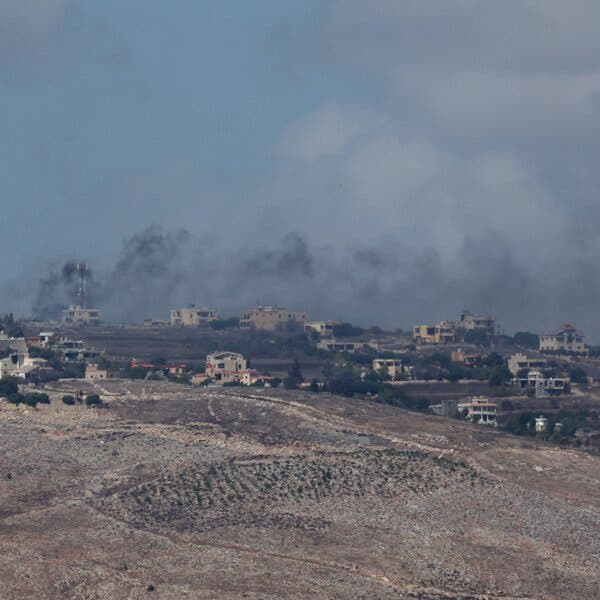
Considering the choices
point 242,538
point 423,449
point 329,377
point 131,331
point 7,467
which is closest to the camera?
point 242,538

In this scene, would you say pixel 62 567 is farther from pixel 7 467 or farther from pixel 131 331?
pixel 131 331

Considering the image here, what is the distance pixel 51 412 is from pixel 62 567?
1339 inches

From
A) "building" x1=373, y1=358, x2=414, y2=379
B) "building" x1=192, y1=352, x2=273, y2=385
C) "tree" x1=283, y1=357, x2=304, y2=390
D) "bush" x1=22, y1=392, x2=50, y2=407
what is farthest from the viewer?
"building" x1=373, y1=358, x2=414, y2=379

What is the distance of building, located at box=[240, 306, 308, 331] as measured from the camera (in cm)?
17012

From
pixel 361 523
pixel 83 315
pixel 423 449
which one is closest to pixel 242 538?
pixel 361 523

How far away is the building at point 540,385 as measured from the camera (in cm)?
13274

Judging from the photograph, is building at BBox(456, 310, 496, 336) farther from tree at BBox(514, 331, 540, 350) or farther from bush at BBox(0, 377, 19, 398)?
bush at BBox(0, 377, 19, 398)

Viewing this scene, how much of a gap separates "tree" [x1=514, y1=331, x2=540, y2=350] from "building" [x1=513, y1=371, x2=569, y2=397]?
46.4 meters

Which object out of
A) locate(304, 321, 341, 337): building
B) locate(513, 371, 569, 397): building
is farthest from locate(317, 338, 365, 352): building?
locate(513, 371, 569, 397): building

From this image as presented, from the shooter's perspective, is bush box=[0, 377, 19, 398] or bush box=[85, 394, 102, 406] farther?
bush box=[0, 377, 19, 398]

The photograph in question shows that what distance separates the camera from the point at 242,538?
5925 cm

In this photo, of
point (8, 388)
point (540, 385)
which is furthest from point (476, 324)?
point (8, 388)

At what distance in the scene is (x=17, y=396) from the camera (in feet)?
297

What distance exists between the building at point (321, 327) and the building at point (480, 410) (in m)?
54.1
